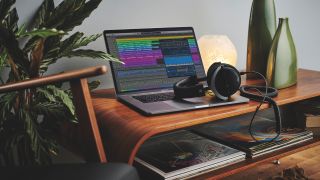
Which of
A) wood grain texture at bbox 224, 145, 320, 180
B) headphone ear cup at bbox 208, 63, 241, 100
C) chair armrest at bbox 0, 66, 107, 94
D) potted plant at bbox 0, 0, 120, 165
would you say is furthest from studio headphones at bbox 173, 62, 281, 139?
wood grain texture at bbox 224, 145, 320, 180

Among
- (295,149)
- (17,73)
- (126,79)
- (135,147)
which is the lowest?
(295,149)

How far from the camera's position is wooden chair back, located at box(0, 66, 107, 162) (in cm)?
90

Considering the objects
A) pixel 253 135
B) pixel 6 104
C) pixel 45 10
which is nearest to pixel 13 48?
pixel 6 104

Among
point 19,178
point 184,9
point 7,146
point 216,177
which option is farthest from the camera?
point 184,9

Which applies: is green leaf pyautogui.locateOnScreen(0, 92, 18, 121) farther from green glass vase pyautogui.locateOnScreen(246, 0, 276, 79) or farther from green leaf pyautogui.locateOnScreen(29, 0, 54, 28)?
green glass vase pyautogui.locateOnScreen(246, 0, 276, 79)

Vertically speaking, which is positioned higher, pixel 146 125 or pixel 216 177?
pixel 146 125

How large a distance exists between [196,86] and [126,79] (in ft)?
0.84

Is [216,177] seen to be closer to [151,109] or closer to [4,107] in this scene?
[151,109]

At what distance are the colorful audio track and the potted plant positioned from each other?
0.19 m

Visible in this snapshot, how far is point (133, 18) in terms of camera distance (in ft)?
5.35

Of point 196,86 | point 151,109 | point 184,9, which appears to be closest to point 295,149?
point 196,86

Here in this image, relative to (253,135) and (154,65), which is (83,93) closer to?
(154,65)

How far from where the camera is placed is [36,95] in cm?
119

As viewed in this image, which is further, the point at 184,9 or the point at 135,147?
the point at 184,9
